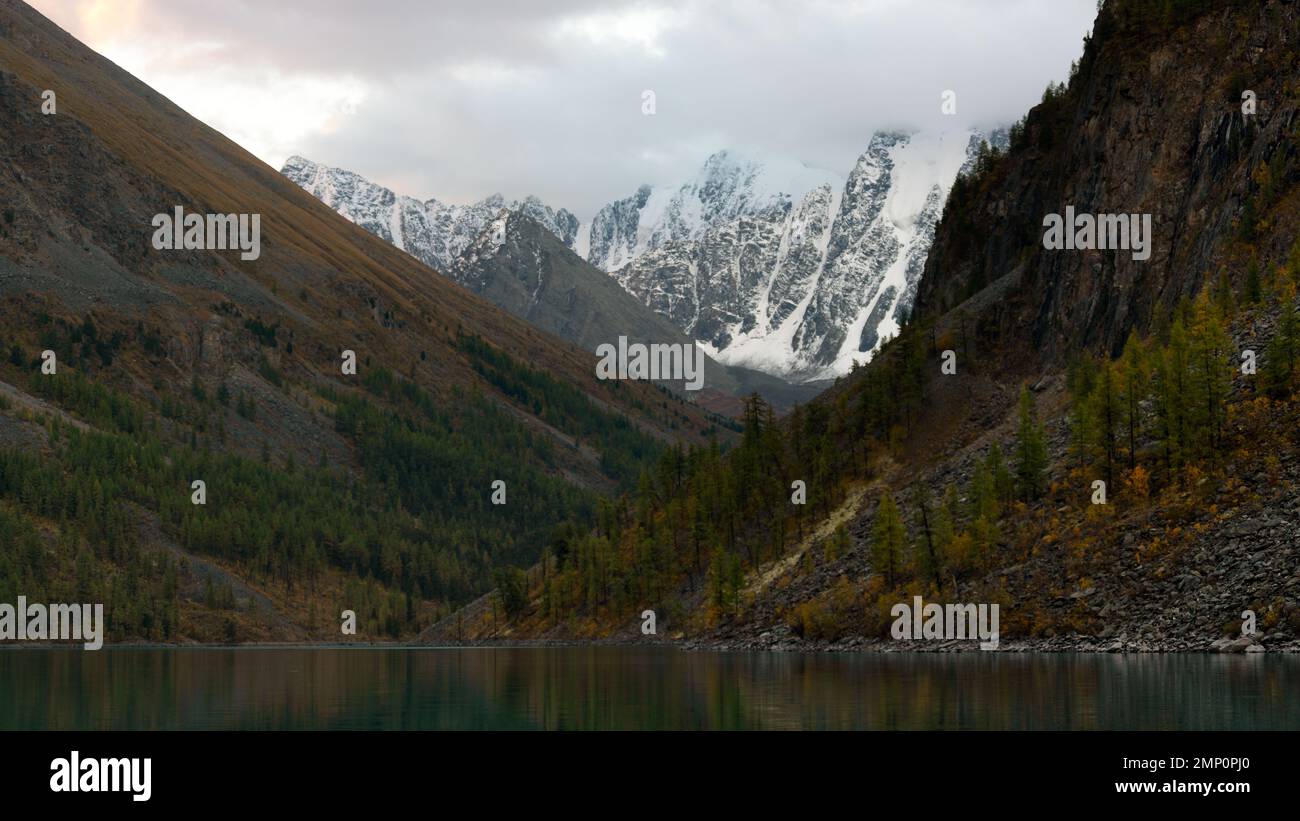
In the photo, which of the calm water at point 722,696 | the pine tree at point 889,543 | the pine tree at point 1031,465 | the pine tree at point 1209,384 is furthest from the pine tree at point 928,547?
the pine tree at point 1209,384

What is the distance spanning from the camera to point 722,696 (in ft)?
267

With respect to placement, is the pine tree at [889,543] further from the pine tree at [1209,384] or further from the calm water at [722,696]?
the pine tree at [1209,384]

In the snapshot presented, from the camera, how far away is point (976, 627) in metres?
127

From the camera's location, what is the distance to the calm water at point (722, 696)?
63.6 m

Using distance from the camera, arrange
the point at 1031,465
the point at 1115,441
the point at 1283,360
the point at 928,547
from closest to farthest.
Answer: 1. the point at 1283,360
2. the point at 1115,441
3. the point at 1031,465
4. the point at 928,547

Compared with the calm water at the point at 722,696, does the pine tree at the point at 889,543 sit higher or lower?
higher

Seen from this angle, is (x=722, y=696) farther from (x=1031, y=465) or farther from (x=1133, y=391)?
(x=1133, y=391)

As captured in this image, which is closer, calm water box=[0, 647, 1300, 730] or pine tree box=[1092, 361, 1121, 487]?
calm water box=[0, 647, 1300, 730]

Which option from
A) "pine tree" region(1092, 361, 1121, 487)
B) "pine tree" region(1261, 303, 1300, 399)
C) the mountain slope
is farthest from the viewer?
"pine tree" region(1092, 361, 1121, 487)

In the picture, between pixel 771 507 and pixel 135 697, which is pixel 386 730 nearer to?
pixel 135 697

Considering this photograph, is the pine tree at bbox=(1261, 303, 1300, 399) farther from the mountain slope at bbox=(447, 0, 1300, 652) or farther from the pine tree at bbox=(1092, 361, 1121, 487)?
the pine tree at bbox=(1092, 361, 1121, 487)

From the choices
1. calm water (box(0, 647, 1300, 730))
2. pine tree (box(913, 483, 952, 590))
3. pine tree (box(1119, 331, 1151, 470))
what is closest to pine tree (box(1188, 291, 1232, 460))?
pine tree (box(1119, 331, 1151, 470))

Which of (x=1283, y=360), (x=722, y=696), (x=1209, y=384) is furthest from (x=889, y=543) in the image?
(x=722, y=696)

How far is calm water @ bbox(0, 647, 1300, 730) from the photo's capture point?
209 feet
